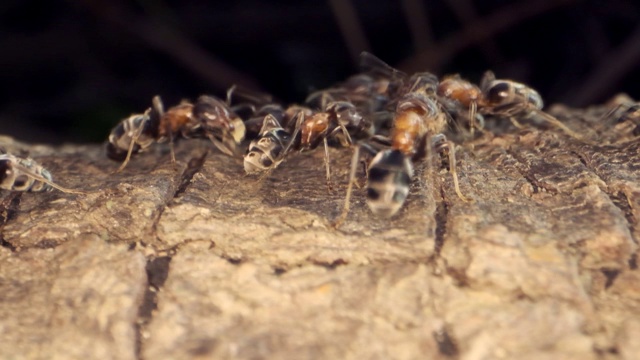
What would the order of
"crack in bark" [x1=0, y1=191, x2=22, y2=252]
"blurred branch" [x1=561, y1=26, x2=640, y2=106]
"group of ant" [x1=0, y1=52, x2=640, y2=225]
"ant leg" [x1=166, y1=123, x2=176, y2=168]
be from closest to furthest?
"crack in bark" [x1=0, y1=191, x2=22, y2=252]
"group of ant" [x1=0, y1=52, x2=640, y2=225]
"ant leg" [x1=166, y1=123, x2=176, y2=168]
"blurred branch" [x1=561, y1=26, x2=640, y2=106]

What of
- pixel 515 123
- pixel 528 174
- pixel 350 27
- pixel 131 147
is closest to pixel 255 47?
pixel 350 27

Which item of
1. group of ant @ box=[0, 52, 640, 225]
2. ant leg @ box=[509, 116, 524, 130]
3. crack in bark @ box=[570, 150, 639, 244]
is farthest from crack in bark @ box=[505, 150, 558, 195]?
ant leg @ box=[509, 116, 524, 130]

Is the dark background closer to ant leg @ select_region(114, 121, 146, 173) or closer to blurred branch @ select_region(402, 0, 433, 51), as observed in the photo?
blurred branch @ select_region(402, 0, 433, 51)

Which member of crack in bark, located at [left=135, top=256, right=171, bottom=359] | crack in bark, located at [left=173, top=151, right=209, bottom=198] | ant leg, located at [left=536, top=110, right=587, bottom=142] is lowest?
crack in bark, located at [left=135, top=256, right=171, bottom=359]

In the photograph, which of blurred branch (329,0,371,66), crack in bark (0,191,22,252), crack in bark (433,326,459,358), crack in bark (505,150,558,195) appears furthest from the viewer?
blurred branch (329,0,371,66)

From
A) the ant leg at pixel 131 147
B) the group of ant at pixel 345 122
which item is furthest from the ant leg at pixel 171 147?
the ant leg at pixel 131 147

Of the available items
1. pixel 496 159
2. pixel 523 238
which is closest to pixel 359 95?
pixel 496 159

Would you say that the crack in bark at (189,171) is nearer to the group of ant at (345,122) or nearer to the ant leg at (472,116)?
the group of ant at (345,122)

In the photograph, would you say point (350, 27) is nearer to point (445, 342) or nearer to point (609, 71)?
point (609, 71)
